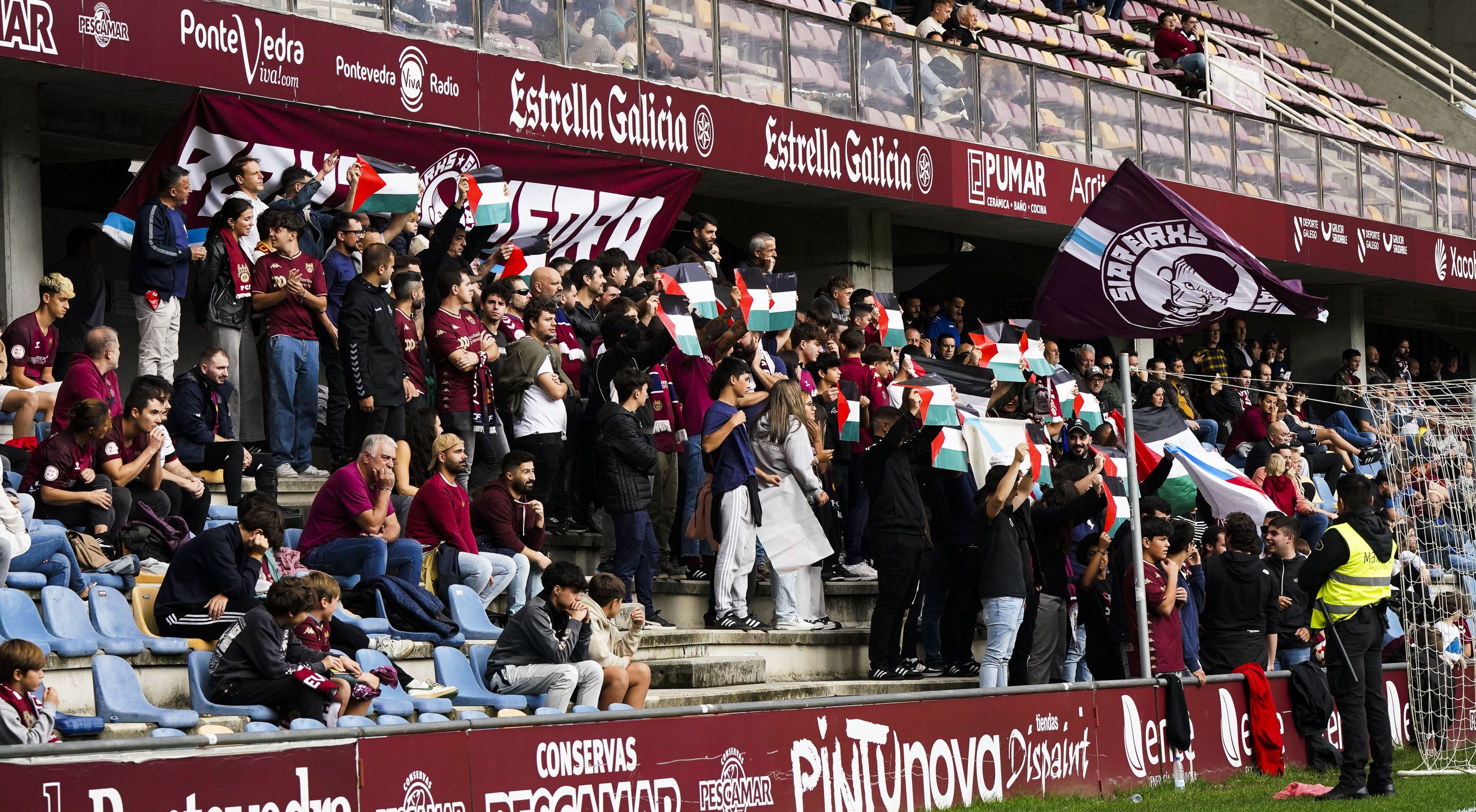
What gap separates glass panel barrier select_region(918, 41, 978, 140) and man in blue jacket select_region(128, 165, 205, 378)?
9461 millimetres

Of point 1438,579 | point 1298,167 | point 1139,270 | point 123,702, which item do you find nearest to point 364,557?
point 123,702

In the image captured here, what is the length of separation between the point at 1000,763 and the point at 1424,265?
1846cm

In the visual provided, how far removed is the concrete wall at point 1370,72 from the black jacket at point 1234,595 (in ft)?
70.7

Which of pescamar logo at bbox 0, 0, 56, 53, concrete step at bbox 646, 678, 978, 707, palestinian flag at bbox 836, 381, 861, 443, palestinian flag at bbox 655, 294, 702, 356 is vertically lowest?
concrete step at bbox 646, 678, 978, 707

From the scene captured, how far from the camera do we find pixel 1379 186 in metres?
26.2

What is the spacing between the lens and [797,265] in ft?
68.2

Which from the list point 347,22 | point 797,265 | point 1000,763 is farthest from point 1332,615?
point 797,265

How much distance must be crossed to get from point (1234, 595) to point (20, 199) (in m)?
9.14

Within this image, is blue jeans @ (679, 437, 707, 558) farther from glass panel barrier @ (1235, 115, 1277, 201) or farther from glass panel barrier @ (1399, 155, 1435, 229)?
glass panel barrier @ (1399, 155, 1435, 229)

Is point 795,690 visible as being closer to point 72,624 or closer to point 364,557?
point 364,557

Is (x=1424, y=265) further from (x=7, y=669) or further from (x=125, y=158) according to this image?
(x=7, y=669)

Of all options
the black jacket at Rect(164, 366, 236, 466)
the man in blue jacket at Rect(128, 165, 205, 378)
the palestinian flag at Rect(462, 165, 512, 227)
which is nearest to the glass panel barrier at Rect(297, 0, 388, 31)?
the palestinian flag at Rect(462, 165, 512, 227)

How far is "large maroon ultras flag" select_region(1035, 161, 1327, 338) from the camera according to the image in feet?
41.5

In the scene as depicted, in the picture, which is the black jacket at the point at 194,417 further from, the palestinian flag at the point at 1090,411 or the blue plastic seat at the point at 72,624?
the palestinian flag at the point at 1090,411
